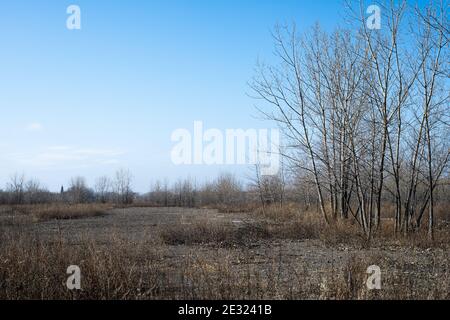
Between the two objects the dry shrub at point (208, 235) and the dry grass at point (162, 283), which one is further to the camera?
the dry shrub at point (208, 235)

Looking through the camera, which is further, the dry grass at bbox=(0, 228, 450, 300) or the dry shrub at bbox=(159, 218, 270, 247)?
the dry shrub at bbox=(159, 218, 270, 247)

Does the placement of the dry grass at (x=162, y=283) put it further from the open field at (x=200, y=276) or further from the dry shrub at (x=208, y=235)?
the dry shrub at (x=208, y=235)

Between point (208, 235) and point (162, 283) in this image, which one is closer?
point (162, 283)

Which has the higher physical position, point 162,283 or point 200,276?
point 200,276

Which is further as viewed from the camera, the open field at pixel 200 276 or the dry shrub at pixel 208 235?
the dry shrub at pixel 208 235

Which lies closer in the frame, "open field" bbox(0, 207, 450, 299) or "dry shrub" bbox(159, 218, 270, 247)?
"open field" bbox(0, 207, 450, 299)

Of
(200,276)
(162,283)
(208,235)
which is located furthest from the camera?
(208,235)

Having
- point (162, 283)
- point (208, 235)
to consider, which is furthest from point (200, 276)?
point (208, 235)

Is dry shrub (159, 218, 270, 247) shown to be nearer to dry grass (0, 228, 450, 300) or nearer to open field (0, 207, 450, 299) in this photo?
open field (0, 207, 450, 299)

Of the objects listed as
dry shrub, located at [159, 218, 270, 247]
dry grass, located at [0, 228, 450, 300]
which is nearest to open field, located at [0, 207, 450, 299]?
dry grass, located at [0, 228, 450, 300]

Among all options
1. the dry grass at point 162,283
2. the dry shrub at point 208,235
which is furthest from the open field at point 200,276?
the dry shrub at point 208,235

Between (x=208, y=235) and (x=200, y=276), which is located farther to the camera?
(x=208, y=235)

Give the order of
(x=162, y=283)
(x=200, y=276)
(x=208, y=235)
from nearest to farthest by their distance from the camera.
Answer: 1. (x=200, y=276)
2. (x=162, y=283)
3. (x=208, y=235)

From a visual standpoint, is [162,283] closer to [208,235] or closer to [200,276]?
[200,276]
